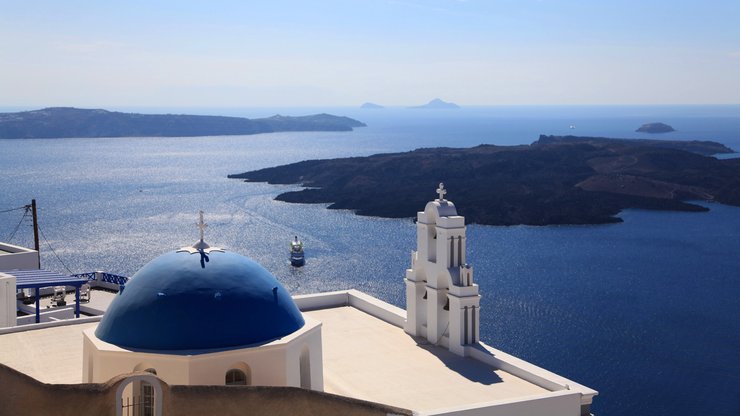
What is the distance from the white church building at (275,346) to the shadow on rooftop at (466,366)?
3 centimetres

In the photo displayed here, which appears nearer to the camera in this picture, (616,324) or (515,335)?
(515,335)

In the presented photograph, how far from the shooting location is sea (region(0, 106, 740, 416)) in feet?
123

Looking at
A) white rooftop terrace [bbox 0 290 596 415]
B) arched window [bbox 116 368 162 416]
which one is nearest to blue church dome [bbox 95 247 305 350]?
arched window [bbox 116 368 162 416]

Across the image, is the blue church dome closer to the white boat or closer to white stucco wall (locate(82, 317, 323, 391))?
white stucco wall (locate(82, 317, 323, 391))

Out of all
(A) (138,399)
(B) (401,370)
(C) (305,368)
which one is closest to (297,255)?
(B) (401,370)

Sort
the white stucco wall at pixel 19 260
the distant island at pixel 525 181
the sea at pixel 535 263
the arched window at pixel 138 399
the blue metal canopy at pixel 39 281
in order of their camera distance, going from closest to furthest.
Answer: the arched window at pixel 138 399, the blue metal canopy at pixel 39 281, the white stucco wall at pixel 19 260, the sea at pixel 535 263, the distant island at pixel 525 181

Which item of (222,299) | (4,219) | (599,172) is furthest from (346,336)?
(599,172)

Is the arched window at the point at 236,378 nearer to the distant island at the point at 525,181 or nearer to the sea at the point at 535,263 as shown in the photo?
the sea at the point at 535,263

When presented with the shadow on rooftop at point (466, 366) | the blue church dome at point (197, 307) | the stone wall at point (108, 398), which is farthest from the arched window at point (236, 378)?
the shadow on rooftop at point (466, 366)

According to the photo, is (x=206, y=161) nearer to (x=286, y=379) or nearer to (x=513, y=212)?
(x=513, y=212)

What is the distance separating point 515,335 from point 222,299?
30.3 m

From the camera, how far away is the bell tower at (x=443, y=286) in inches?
639

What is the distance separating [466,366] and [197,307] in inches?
221

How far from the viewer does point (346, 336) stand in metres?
17.1
